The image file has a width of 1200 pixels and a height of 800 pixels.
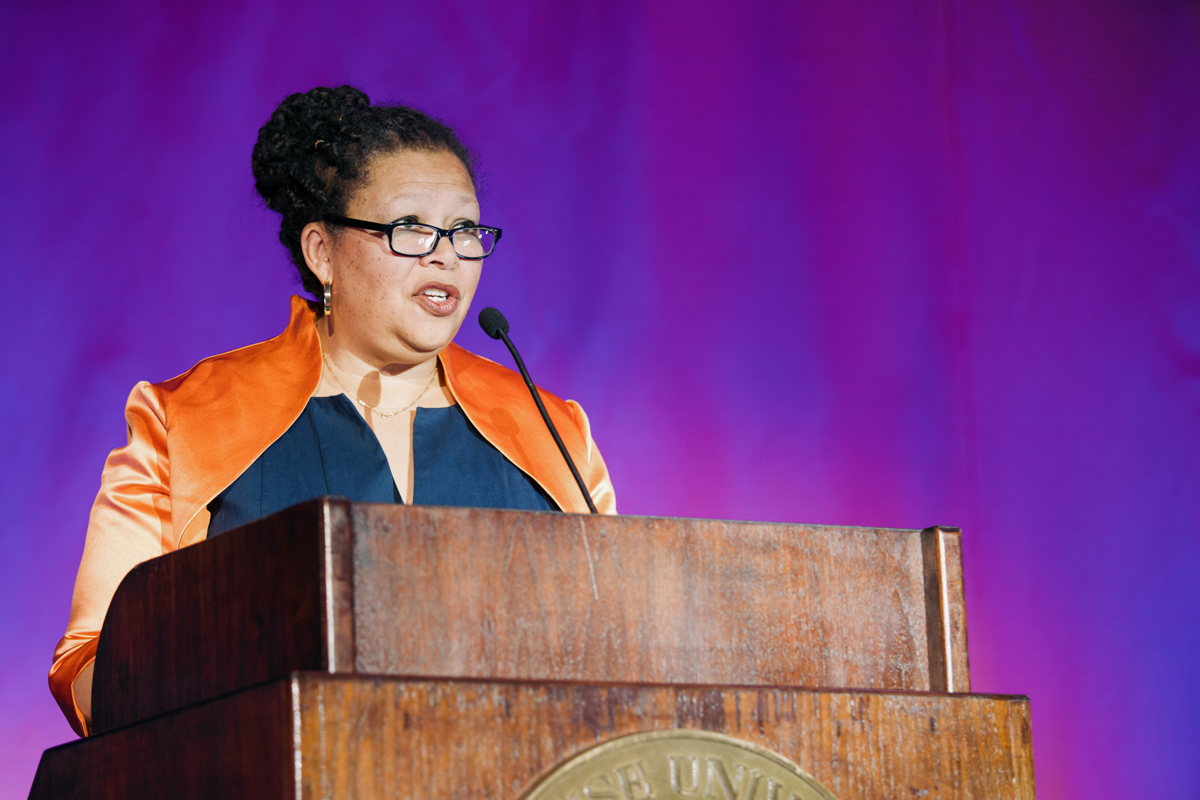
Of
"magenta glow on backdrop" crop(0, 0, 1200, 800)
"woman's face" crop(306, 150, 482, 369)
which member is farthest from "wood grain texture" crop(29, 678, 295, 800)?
"magenta glow on backdrop" crop(0, 0, 1200, 800)

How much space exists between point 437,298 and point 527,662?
30.7 inches

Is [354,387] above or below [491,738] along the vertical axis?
above

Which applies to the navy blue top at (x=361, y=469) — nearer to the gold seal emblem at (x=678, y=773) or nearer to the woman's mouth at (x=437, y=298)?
the woman's mouth at (x=437, y=298)

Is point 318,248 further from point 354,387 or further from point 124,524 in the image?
point 124,524

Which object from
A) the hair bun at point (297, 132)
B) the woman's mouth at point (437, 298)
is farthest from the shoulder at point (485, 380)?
the hair bun at point (297, 132)

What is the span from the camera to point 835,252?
254cm

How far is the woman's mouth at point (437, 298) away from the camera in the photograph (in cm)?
160

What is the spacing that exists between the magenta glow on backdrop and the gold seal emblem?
1.46 m

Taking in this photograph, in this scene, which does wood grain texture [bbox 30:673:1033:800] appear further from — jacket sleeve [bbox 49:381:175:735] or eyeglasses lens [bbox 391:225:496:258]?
eyeglasses lens [bbox 391:225:496:258]

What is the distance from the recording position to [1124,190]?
2.63 meters

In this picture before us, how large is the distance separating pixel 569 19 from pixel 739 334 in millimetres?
655

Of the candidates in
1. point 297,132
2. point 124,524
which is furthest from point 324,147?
point 124,524

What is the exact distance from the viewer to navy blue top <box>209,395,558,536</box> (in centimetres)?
150

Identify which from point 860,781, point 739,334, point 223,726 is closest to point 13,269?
point 739,334
